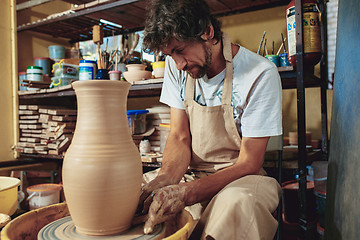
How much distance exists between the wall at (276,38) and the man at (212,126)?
1.40m

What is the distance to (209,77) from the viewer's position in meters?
1.94

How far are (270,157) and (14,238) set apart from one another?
200cm

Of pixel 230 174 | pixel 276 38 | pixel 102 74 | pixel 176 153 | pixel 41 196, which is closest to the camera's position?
pixel 230 174

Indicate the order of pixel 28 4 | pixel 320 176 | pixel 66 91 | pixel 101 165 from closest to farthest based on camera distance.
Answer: pixel 101 165 < pixel 320 176 < pixel 66 91 < pixel 28 4

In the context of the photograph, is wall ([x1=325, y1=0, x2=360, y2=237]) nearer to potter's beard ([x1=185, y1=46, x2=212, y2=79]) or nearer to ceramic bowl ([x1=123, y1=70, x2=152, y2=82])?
potter's beard ([x1=185, y1=46, x2=212, y2=79])

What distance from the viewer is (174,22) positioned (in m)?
1.59

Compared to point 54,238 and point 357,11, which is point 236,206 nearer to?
point 54,238

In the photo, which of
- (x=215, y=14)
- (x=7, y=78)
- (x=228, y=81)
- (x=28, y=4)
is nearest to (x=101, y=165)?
(x=228, y=81)

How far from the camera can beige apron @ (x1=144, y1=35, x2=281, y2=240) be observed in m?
1.18

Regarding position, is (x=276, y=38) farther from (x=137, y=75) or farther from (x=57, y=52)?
(x=57, y=52)

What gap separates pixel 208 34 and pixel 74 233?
4.10 feet

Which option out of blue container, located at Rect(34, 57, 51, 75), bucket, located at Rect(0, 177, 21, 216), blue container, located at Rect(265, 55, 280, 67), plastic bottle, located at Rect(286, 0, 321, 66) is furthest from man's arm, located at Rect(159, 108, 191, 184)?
blue container, located at Rect(34, 57, 51, 75)

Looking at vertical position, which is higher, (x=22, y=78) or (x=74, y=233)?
(x=22, y=78)

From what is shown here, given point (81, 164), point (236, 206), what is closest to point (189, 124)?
point (236, 206)
